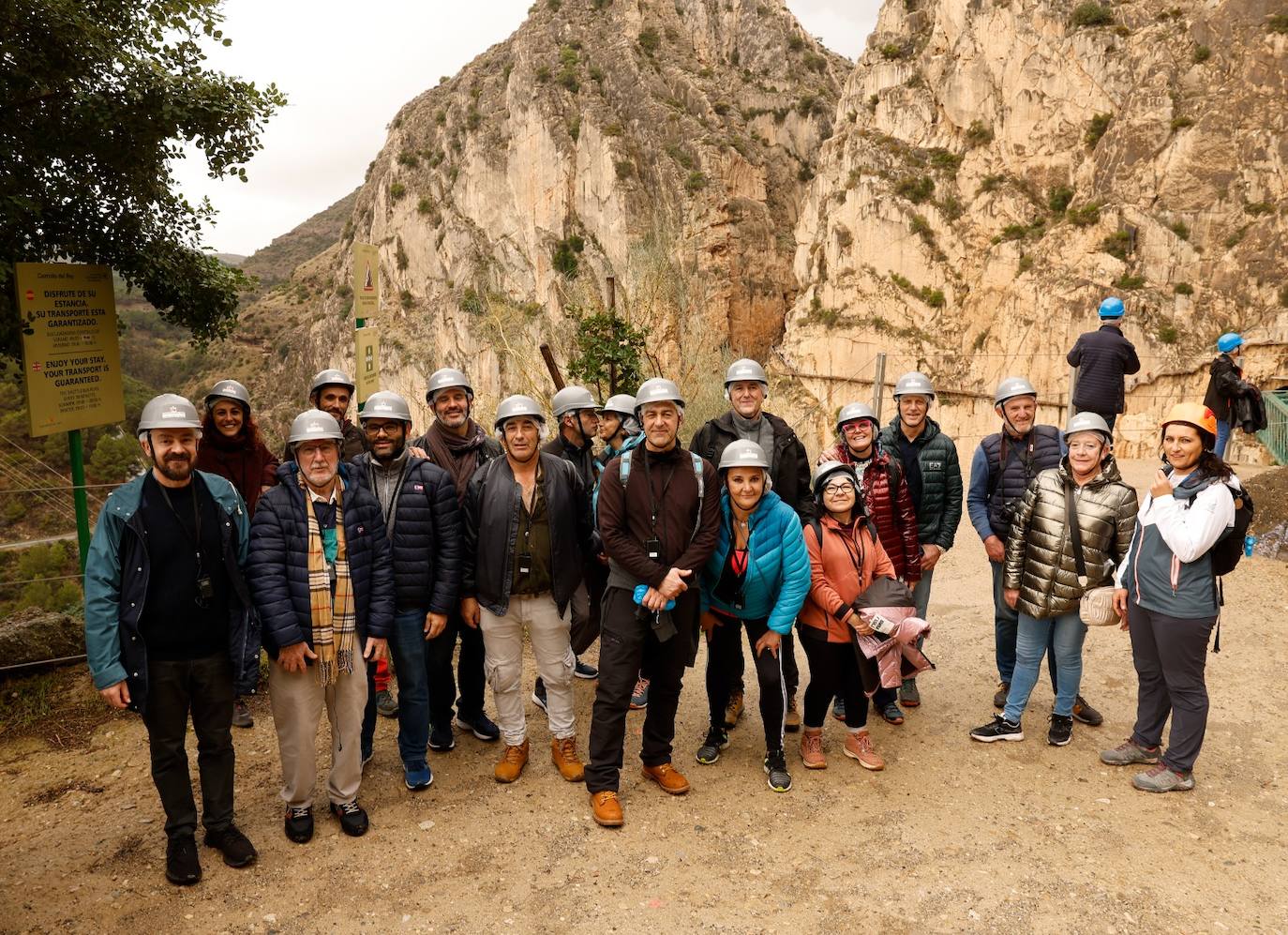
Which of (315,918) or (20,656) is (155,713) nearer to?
(315,918)

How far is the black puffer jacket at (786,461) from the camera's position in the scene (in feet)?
15.7

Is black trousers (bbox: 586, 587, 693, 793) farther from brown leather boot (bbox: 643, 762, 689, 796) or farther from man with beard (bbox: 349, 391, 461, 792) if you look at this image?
man with beard (bbox: 349, 391, 461, 792)

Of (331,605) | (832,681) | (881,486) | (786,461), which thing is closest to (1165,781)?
(832,681)

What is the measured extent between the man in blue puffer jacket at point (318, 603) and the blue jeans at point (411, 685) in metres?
0.15

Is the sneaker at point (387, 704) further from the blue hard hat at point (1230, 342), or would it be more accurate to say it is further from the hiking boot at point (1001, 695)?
the blue hard hat at point (1230, 342)

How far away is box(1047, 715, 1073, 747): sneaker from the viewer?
4.74 metres

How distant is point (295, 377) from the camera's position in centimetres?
7438

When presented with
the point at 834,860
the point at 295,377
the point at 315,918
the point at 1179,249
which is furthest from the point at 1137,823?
the point at 295,377

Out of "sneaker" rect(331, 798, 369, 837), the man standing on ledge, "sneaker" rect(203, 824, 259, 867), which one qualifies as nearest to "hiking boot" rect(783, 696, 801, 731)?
the man standing on ledge

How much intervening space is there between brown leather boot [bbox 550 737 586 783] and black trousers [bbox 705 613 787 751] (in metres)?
0.87

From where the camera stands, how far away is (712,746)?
4.73m

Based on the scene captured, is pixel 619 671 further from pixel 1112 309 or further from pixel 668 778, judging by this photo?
pixel 1112 309

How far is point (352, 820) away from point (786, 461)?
10.3 ft

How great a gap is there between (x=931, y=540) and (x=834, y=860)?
2347mm
